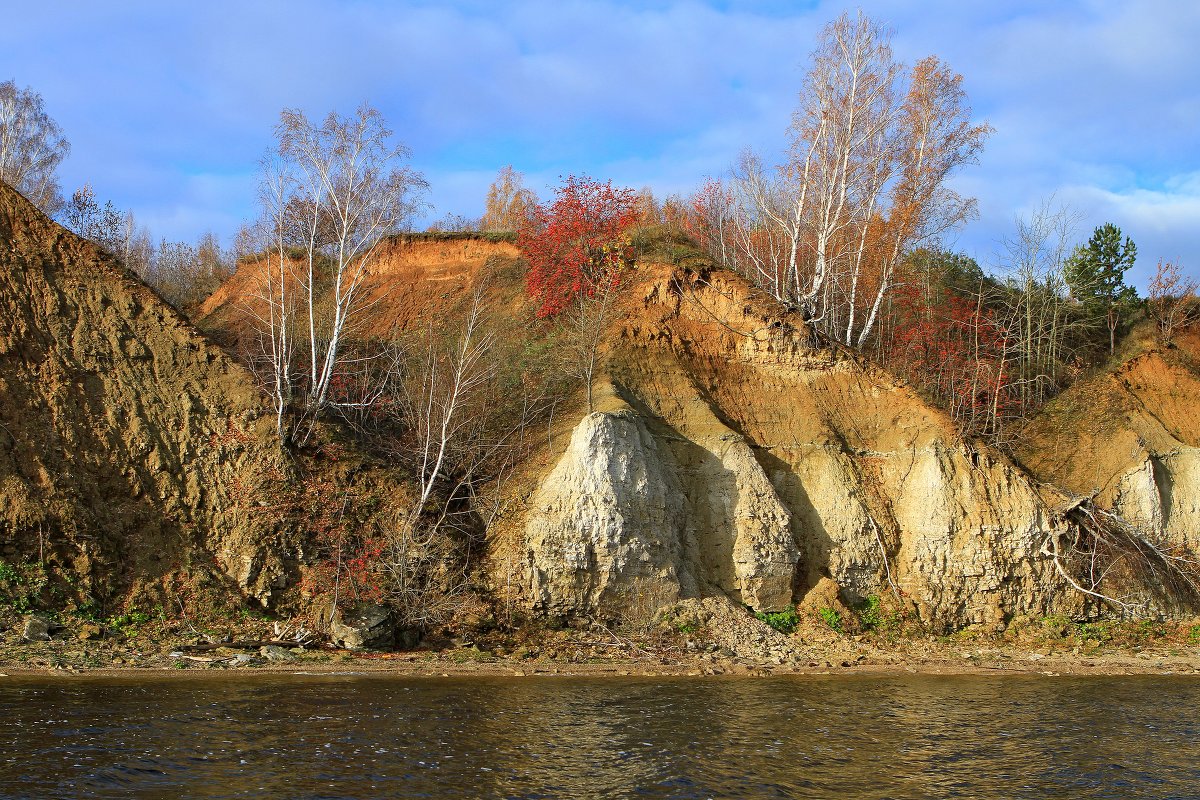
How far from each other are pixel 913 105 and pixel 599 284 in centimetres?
1162

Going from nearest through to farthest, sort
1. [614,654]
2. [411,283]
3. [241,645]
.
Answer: [241,645] < [614,654] < [411,283]

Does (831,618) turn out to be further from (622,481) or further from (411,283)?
(411,283)

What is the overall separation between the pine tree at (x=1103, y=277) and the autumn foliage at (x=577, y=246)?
1693 centimetres

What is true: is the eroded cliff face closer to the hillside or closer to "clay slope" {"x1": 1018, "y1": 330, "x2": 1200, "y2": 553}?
the hillside

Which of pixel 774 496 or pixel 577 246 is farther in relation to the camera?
pixel 577 246

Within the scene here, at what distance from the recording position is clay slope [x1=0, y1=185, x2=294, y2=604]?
64.3 ft

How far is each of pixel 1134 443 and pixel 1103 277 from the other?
9.52m

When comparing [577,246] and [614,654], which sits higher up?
[577,246]

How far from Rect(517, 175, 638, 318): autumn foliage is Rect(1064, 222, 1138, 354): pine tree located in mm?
16926

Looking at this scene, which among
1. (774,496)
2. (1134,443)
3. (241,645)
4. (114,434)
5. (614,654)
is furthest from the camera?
(1134,443)

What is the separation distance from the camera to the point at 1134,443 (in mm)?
27203

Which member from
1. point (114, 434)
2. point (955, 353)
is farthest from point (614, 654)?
point (955, 353)

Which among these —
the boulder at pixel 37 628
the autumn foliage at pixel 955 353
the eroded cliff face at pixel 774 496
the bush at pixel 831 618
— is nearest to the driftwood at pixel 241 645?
the boulder at pixel 37 628

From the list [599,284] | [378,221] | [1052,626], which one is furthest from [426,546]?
[1052,626]
